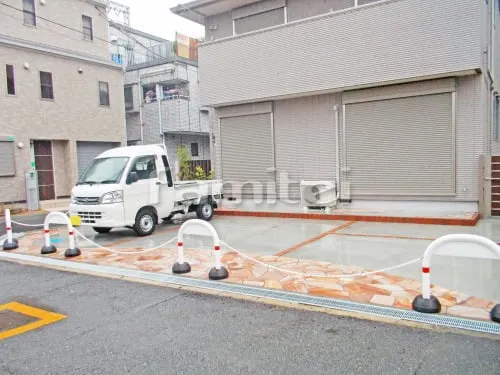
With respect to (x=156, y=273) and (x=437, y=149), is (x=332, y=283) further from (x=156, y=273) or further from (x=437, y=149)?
(x=437, y=149)

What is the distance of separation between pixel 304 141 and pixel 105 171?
237 inches

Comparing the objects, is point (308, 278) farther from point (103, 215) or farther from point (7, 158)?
point (7, 158)

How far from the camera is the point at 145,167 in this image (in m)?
10.3

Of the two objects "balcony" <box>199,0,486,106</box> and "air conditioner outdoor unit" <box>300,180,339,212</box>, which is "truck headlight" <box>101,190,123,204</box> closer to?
"air conditioner outdoor unit" <box>300,180,339,212</box>

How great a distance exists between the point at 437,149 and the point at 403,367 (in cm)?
858

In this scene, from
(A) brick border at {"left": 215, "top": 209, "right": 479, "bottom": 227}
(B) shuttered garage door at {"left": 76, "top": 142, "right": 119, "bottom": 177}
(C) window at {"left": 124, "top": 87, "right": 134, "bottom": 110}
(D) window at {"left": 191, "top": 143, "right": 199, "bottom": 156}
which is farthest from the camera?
(D) window at {"left": 191, "top": 143, "right": 199, "bottom": 156}

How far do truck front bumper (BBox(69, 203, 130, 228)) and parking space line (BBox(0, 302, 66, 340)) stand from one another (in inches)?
150

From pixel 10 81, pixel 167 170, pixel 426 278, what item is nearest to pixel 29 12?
pixel 10 81

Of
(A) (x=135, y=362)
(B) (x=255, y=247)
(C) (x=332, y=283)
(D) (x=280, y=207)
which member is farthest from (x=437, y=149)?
(A) (x=135, y=362)

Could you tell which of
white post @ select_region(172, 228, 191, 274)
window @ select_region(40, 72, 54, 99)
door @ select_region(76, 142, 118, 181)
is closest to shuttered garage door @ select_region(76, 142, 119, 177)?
door @ select_region(76, 142, 118, 181)

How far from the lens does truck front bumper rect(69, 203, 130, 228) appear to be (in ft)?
30.6

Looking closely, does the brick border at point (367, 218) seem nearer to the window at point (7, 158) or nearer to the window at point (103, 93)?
the window at point (7, 158)

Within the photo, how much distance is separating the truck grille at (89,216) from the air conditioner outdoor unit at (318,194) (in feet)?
18.2

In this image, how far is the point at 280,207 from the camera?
13.2 m
